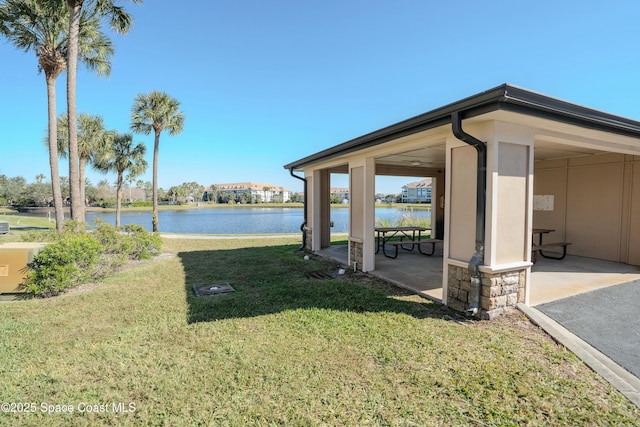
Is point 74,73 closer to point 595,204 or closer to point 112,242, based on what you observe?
point 112,242

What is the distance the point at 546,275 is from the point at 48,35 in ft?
49.0

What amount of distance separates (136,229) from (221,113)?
36.6ft

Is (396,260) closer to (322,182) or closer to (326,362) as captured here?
(322,182)

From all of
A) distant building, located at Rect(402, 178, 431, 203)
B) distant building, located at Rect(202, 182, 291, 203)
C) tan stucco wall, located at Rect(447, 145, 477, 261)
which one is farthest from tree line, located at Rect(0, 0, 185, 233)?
distant building, located at Rect(202, 182, 291, 203)

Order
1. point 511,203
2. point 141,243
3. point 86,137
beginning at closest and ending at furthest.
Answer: point 511,203, point 141,243, point 86,137

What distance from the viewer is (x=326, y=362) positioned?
281 centimetres

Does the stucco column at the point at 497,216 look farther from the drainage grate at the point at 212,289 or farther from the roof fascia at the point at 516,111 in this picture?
the drainage grate at the point at 212,289

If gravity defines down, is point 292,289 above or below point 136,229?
below

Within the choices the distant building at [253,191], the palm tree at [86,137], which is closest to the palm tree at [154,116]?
the palm tree at [86,137]

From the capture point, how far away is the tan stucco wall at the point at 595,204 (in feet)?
20.1

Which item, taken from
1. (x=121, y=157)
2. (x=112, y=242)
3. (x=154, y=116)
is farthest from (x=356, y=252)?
(x=121, y=157)

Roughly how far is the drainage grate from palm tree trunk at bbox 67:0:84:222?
5.33m

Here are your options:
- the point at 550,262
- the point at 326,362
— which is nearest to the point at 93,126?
the point at 326,362

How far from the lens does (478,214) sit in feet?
12.1
